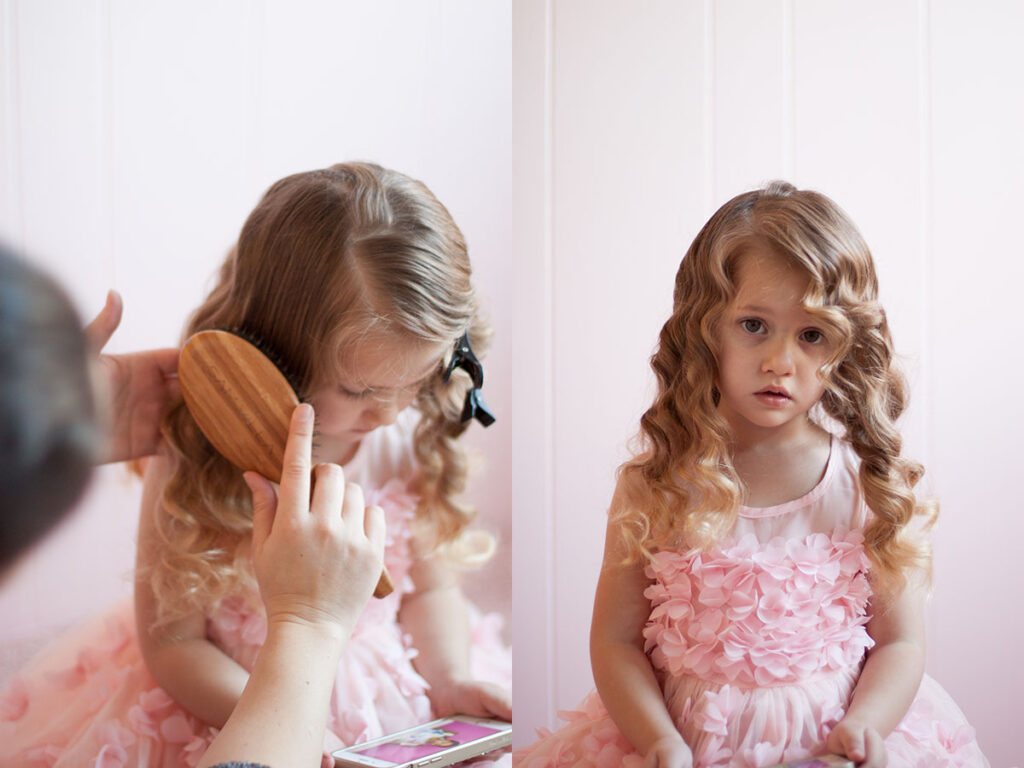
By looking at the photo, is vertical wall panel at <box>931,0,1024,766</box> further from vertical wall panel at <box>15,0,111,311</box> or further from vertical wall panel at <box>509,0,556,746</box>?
vertical wall panel at <box>15,0,111,311</box>

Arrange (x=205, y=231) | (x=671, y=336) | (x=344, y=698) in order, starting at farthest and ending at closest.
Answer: (x=671, y=336) < (x=344, y=698) < (x=205, y=231)

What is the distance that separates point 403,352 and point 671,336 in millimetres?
326

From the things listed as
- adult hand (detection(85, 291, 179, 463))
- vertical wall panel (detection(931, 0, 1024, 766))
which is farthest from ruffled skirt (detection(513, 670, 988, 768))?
adult hand (detection(85, 291, 179, 463))

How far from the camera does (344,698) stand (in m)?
0.98

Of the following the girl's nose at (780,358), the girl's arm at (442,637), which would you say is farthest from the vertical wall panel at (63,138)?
the girl's nose at (780,358)

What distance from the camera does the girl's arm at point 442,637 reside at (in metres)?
1.03

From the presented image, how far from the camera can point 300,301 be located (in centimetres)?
92

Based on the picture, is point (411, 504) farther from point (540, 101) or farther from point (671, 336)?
point (540, 101)

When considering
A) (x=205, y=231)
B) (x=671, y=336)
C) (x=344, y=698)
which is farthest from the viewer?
(x=671, y=336)

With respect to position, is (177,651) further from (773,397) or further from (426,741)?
(773,397)

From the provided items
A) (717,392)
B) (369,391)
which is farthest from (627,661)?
(369,391)

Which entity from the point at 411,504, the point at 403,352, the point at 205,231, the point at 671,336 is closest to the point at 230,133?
the point at 205,231

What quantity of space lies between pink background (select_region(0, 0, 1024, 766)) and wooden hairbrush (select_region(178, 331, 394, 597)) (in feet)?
0.77

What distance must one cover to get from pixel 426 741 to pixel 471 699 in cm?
8
